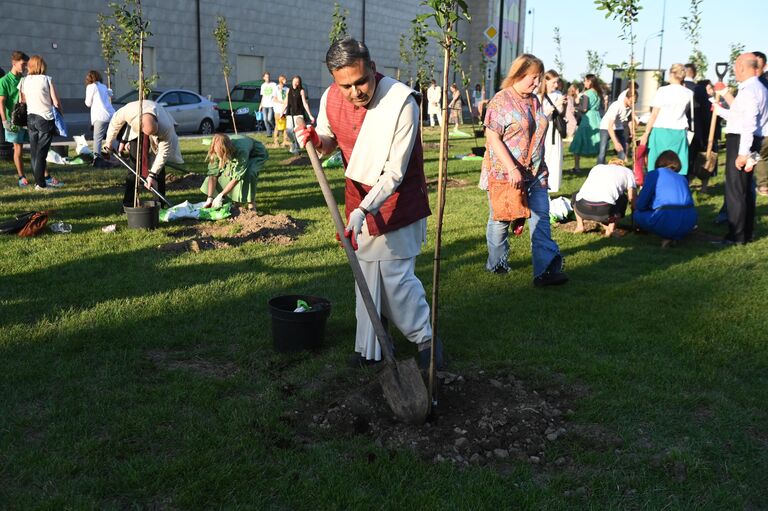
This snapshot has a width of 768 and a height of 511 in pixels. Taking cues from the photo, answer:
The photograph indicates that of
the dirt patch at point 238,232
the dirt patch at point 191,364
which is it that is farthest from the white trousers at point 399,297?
the dirt patch at point 238,232

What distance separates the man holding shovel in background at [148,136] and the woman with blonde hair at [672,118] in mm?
6305

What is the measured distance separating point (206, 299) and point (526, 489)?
3366mm

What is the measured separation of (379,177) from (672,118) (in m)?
6.99

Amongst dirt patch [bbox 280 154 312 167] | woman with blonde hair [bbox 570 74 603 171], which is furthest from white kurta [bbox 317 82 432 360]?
woman with blonde hair [bbox 570 74 603 171]

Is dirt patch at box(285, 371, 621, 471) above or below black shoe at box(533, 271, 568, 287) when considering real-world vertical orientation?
Answer: below

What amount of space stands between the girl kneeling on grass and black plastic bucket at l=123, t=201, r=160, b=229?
97 centimetres

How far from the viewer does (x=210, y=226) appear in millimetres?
8477

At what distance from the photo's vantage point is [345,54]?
3.49m

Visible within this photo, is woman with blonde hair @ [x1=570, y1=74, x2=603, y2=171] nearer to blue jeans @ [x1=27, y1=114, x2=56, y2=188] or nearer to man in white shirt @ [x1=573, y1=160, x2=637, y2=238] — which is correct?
man in white shirt @ [x1=573, y1=160, x2=637, y2=238]

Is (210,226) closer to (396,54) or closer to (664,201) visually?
(664,201)

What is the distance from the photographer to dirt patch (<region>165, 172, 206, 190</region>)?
1139 centimetres

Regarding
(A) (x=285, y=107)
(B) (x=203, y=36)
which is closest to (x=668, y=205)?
(A) (x=285, y=107)

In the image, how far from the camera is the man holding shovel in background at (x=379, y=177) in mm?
3619

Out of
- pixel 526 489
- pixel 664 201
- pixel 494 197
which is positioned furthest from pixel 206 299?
pixel 664 201
